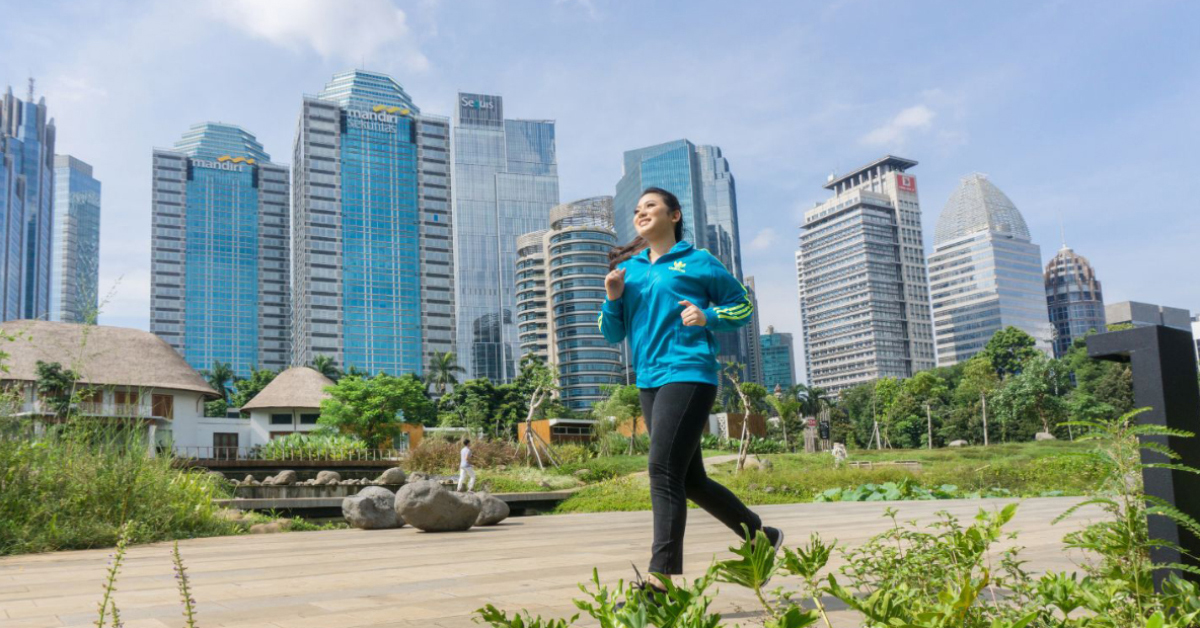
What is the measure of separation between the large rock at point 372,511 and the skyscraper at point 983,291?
148m

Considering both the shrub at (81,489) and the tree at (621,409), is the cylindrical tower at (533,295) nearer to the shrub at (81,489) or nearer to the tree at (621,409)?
the tree at (621,409)

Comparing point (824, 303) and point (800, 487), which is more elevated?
point (824, 303)

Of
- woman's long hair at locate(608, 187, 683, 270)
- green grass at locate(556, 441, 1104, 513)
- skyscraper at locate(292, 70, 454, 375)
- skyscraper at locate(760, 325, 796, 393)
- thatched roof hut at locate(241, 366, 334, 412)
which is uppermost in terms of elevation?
skyscraper at locate(292, 70, 454, 375)

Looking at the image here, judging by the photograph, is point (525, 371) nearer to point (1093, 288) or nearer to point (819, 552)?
point (819, 552)

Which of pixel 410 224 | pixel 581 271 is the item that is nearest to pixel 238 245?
pixel 410 224

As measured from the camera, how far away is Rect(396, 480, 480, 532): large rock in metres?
7.50

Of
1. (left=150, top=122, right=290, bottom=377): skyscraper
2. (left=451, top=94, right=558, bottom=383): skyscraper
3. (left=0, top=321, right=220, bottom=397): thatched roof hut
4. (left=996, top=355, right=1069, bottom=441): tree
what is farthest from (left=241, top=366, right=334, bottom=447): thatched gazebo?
(left=451, top=94, right=558, bottom=383): skyscraper

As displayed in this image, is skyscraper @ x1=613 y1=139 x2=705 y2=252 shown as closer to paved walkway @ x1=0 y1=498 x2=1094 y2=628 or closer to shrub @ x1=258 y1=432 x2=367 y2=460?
shrub @ x1=258 y1=432 x2=367 y2=460

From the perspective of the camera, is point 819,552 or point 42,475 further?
point 42,475

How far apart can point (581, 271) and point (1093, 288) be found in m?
114

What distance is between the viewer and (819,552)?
1.22 metres

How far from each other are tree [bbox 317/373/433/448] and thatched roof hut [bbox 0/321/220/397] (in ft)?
17.1

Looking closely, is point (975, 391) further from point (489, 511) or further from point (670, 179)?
point (670, 179)

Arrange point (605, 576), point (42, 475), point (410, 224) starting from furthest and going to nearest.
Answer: point (410, 224)
point (42, 475)
point (605, 576)
